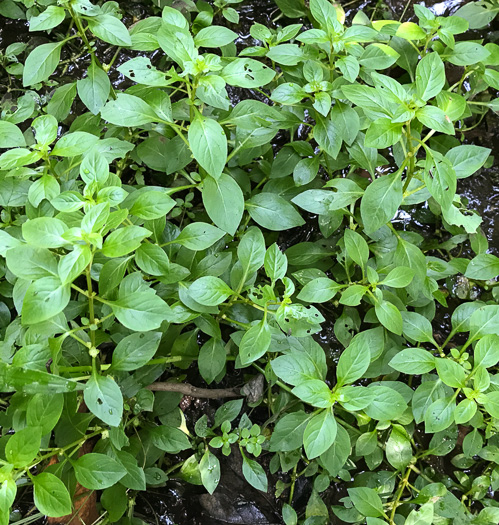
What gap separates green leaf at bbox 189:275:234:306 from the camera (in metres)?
1.81

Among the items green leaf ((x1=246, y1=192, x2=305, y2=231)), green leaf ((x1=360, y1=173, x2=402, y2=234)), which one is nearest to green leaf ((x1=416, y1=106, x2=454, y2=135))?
green leaf ((x1=360, y1=173, x2=402, y2=234))

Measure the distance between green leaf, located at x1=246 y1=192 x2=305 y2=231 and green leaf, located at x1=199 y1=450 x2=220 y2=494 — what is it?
43.7 inches

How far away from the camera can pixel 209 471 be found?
2164mm

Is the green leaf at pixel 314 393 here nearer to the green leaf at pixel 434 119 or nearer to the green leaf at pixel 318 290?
the green leaf at pixel 318 290

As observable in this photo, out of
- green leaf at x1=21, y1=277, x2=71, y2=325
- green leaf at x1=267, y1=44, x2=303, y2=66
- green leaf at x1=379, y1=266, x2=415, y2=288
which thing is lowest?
green leaf at x1=379, y1=266, x2=415, y2=288

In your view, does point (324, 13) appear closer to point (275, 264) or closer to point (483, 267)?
point (275, 264)

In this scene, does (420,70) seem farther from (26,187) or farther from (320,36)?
(26,187)

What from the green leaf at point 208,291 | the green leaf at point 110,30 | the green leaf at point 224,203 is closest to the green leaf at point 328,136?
the green leaf at point 224,203

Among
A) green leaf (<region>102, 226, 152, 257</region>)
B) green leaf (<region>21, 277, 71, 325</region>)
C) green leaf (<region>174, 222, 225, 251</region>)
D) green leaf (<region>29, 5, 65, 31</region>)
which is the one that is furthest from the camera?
green leaf (<region>29, 5, 65, 31</region>)

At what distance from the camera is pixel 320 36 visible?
2.04 m

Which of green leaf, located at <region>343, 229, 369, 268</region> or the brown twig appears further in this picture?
the brown twig

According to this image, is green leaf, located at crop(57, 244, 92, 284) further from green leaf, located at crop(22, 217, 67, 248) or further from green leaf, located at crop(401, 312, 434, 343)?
green leaf, located at crop(401, 312, 434, 343)

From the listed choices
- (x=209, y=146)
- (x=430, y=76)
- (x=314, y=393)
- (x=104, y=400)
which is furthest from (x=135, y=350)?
(x=430, y=76)

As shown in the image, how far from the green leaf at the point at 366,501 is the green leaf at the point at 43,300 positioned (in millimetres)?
1460
